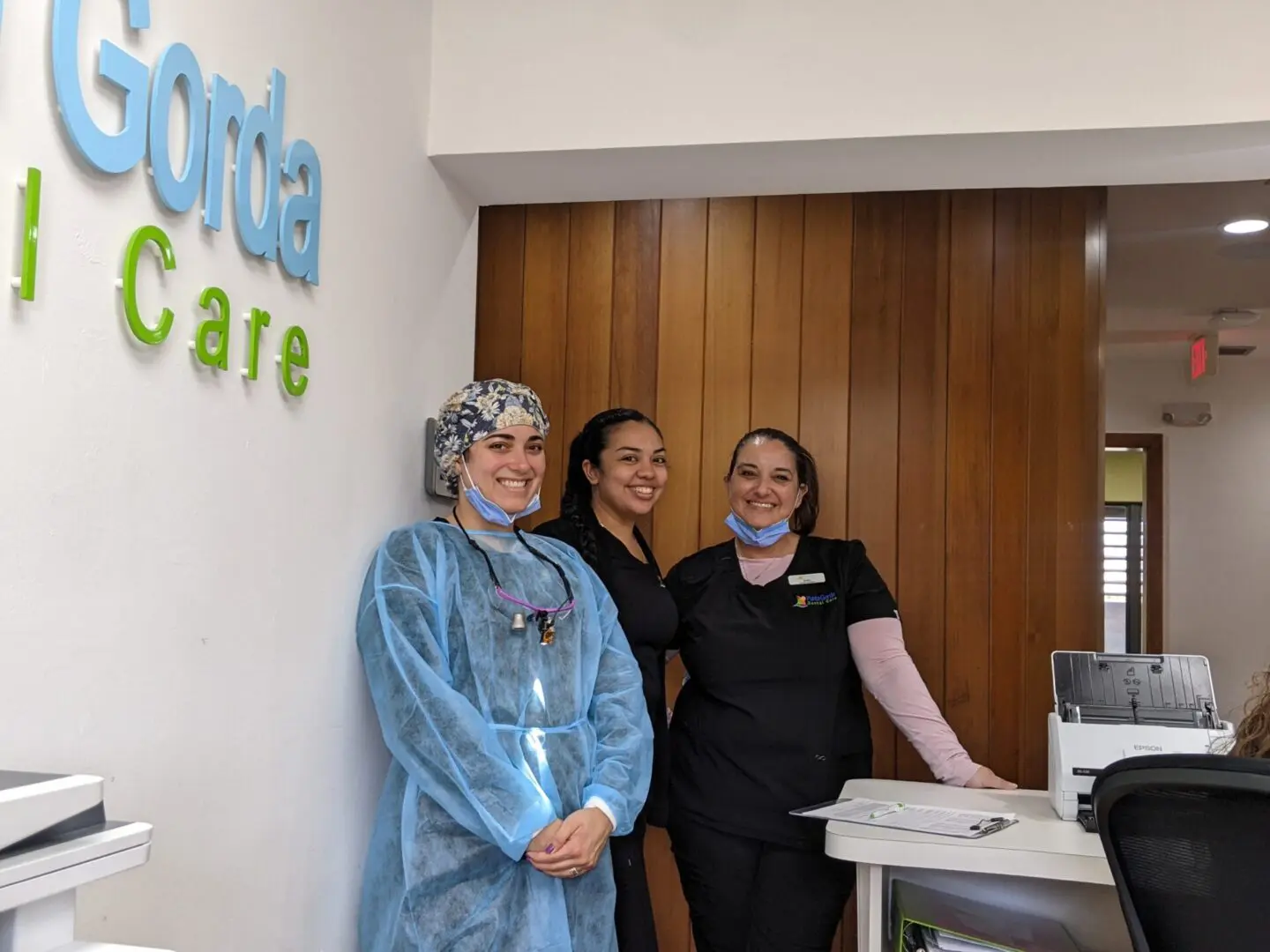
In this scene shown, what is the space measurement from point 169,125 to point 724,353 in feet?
5.63

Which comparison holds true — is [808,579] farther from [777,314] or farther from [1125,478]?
[1125,478]

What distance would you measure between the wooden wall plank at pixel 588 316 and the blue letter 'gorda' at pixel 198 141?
1.20 m

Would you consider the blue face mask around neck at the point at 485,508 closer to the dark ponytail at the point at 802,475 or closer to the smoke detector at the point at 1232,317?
the dark ponytail at the point at 802,475

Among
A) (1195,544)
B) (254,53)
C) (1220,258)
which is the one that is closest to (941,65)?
(254,53)

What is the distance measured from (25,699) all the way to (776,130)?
165 cm

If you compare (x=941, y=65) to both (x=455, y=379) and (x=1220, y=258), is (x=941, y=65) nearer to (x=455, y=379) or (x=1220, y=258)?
(x=455, y=379)

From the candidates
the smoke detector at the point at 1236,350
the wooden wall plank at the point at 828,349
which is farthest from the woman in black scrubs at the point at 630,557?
the smoke detector at the point at 1236,350

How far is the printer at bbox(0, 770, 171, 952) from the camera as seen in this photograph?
0.72 m

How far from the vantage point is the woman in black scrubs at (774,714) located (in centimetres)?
214

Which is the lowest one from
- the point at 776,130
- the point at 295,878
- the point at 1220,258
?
the point at 295,878

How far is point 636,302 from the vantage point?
9.40ft

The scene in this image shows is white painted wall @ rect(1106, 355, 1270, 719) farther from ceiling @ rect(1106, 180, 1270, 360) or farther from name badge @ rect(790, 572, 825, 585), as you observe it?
name badge @ rect(790, 572, 825, 585)

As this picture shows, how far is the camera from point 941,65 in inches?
81.7

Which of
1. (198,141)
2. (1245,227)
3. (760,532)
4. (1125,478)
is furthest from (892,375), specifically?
(1125,478)
